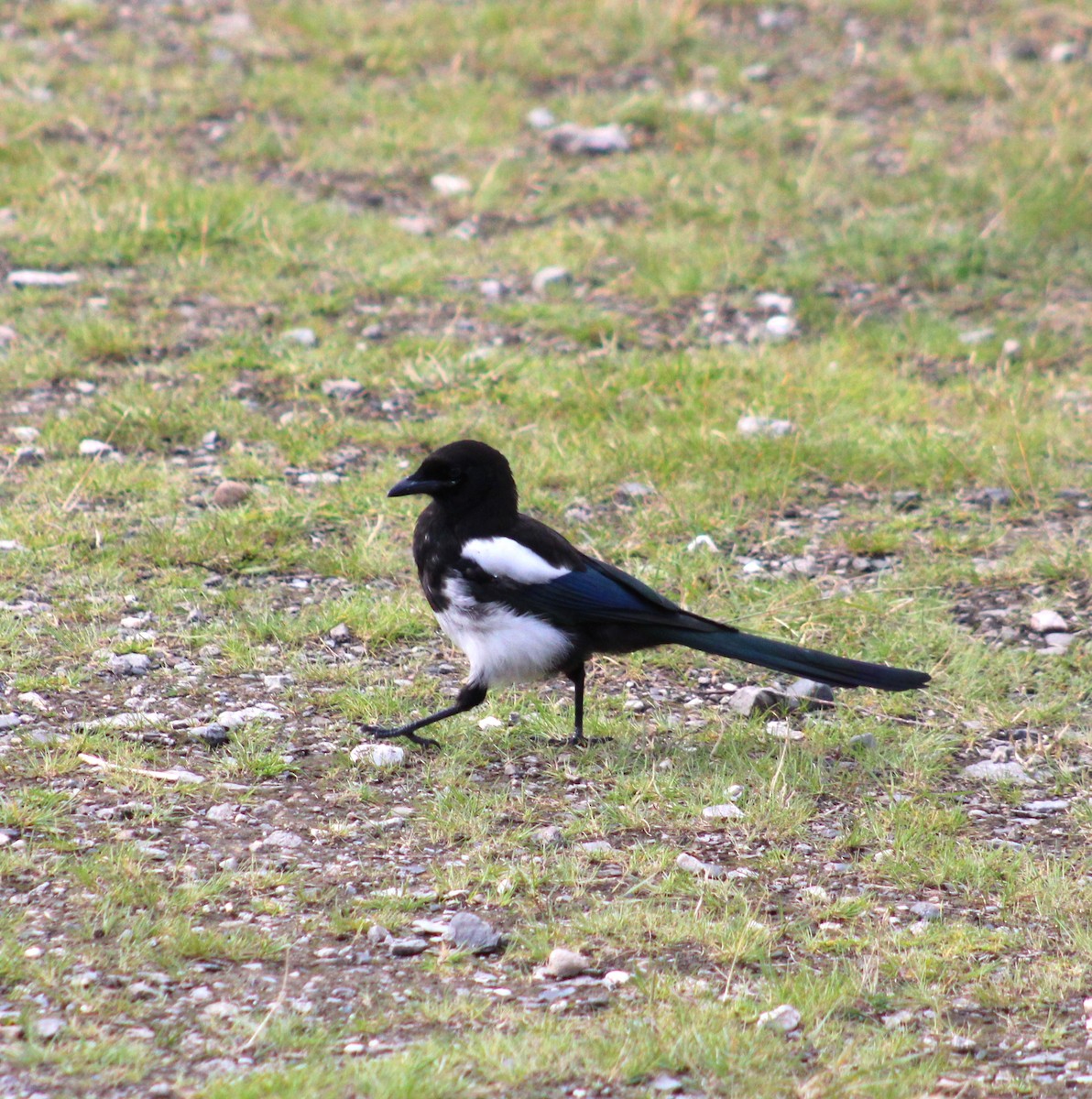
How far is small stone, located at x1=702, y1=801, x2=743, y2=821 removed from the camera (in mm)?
3758

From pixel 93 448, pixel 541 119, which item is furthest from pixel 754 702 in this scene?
pixel 541 119

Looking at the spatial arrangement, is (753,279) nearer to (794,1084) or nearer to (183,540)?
(183,540)

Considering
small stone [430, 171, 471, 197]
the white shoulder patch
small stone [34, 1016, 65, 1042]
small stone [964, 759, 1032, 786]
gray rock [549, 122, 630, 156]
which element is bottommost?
small stone [964, 759, 1032, 786]


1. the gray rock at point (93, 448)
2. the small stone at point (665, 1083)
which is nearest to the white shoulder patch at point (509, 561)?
the small stone at point (665, 1083)

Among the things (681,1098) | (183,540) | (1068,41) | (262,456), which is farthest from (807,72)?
(681,1098)

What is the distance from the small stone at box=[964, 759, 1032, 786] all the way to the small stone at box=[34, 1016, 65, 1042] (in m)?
2.41

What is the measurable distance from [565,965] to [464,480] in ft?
5.09

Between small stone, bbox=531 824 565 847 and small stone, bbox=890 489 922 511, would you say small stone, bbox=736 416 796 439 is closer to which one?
small stone, bbox=890 489 922 511

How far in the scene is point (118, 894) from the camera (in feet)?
10.4

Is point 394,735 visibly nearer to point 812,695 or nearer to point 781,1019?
point 812,695

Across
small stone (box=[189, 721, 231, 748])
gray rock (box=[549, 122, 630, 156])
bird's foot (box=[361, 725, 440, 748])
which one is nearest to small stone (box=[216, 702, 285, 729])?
small stone (box=[189, 721, 231, 748])

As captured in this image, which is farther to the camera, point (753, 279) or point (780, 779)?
point (753, 279)

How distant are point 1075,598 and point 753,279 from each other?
2928 millimetres

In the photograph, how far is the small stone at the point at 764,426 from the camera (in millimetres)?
5922
